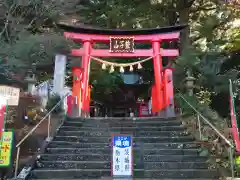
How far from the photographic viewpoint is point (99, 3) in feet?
58.1

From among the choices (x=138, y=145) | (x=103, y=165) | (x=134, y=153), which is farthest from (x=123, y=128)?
(x=103, y=165)

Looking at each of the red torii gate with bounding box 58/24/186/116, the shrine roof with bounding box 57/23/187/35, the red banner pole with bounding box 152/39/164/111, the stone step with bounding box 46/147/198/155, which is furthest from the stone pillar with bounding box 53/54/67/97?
the stone step with bounding box 46/147/198/155

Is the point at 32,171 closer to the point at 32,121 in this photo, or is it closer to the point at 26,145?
the point at 26,145

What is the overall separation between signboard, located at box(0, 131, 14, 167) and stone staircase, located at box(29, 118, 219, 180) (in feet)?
2.15

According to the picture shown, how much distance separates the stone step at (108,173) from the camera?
7.17 metres

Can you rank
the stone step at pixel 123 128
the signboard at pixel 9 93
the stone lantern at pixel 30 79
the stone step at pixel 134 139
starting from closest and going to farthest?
the signboard at pixel 9 93 < the stone step at pixel 134 139 < the stone step at pixel 123 128 < the stone lantern at pixel 30 79

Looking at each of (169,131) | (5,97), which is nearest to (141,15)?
(169,131)

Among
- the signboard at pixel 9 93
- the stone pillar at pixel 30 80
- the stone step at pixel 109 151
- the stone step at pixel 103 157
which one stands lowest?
the stone step at pixel 103 157

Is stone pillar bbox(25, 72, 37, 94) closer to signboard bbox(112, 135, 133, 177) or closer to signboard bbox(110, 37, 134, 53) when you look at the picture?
signboard bbox(110, 37, 134, 53)

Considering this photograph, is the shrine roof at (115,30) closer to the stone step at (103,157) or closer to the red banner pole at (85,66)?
the red banner pole at (85,66)

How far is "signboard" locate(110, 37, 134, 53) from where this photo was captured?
1398cm

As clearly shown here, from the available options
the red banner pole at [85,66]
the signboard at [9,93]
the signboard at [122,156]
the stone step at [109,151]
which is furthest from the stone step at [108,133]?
the red banner pole at [85,66]

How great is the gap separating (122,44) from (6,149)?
27.2 feet

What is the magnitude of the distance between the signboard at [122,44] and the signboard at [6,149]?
7.72m
